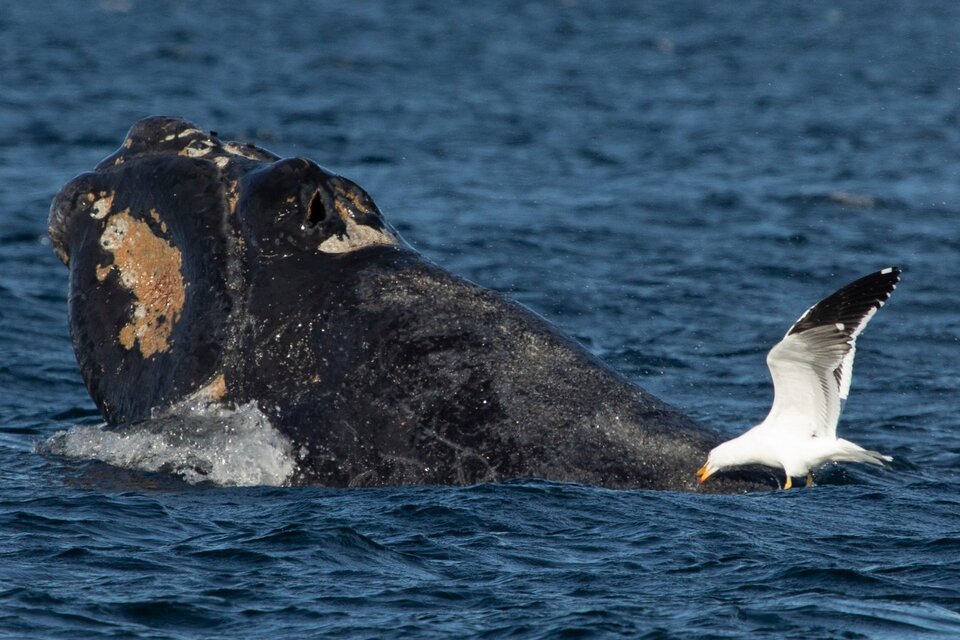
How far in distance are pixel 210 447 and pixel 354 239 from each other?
56.4 inches

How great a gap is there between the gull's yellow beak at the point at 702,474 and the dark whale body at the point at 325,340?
0.06 meters

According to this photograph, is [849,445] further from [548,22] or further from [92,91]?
[548,22]

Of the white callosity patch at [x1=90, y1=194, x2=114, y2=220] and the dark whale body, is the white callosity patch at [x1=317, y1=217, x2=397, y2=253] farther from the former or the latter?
the white callosity patch at [x1=90, y1=194, x2=114, y2=220]

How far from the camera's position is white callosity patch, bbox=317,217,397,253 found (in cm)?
950

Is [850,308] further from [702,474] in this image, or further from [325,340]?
[325,340]

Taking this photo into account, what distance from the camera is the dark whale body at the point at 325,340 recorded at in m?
8.91

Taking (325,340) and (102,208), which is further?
(102,208)

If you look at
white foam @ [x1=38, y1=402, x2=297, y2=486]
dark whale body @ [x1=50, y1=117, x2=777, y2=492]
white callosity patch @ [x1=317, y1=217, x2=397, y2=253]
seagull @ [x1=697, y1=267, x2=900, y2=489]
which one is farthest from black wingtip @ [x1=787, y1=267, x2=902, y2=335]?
white foam @ [x1=38, y1=402, x2=297, y2=486]

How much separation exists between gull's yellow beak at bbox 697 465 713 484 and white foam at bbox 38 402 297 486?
2.19 m

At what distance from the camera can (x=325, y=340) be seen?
9180 millimetres

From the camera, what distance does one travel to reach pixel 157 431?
9.34 meters

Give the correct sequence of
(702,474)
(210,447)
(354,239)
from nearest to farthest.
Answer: (702,474)
(210,447)
(354,239)

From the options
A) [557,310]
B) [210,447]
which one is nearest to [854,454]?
[210,447]

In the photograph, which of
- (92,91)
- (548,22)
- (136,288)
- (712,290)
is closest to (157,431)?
(136,288)
